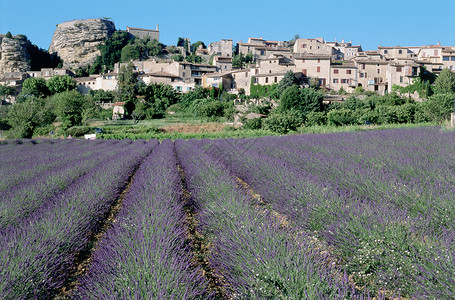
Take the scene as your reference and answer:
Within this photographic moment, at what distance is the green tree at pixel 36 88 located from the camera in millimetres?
52531

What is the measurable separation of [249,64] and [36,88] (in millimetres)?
34985

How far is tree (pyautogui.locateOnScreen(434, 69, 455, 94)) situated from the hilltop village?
2.91 m

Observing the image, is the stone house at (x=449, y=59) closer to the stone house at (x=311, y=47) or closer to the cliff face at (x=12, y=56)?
the stone house at (x=311, y=47)

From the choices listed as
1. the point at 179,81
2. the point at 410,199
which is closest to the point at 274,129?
the point at 410,199

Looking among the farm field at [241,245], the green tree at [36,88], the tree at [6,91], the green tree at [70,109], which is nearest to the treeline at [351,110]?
the green tree at [70,109]

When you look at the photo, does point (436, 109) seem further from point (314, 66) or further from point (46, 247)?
point (46, 247)

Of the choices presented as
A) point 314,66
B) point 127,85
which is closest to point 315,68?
point 314,66

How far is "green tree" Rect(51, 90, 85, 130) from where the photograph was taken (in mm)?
36456

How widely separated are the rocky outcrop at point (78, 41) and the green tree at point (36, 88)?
18.4m

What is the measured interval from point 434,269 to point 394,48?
68000mm

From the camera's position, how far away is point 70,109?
1554 inches

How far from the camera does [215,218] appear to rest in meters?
3.74

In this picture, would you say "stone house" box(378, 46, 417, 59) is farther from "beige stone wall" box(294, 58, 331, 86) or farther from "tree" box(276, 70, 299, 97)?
"tree" box(276, 70, 299, 97)

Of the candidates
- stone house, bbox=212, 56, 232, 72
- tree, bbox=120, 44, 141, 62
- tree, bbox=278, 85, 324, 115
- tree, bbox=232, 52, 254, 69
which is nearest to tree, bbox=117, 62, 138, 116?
stone house, bbox=212, 56, 232, 72
